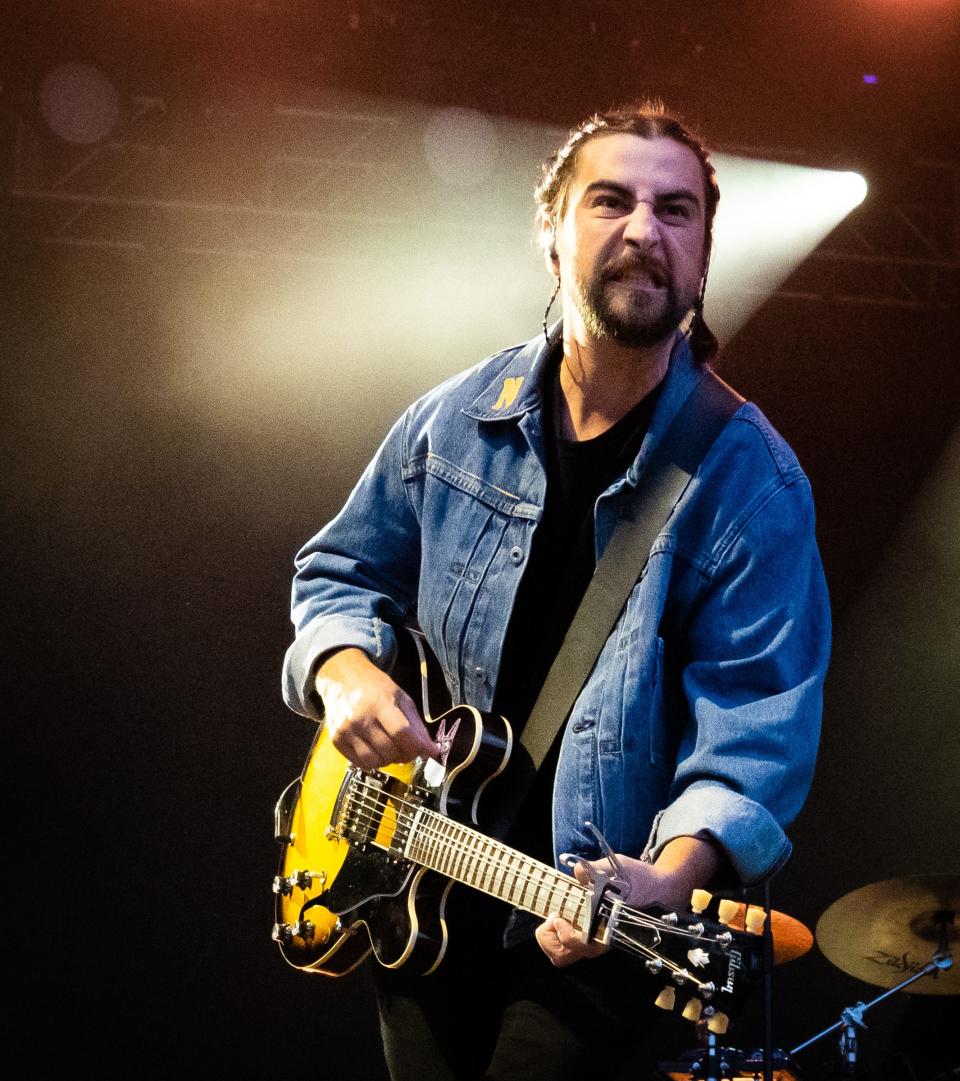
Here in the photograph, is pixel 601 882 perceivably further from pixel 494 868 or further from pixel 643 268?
Result: pixel 643 268

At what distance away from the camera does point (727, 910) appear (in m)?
1.72

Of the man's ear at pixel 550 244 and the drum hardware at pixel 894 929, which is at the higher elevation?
the man's ear at pixel 550 244

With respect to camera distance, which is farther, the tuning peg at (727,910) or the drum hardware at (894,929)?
the drum hardware at (894,929)

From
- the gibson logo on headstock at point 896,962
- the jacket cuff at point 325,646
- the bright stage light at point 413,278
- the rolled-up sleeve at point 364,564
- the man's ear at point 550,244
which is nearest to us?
the jacket cuff at point 325,646

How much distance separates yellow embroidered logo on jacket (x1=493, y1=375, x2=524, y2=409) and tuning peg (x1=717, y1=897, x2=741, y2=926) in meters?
1.15

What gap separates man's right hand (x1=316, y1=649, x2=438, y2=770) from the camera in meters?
2.20

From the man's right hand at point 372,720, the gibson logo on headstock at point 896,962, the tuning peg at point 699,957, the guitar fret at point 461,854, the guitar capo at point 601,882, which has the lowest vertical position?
the tuning peg at point 699,957

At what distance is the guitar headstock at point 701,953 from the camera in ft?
5.59

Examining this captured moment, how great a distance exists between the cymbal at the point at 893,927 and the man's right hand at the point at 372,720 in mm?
2978

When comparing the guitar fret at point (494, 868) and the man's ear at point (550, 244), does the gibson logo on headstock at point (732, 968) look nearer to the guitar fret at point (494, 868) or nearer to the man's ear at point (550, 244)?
the guitar fret at point (494, 868)

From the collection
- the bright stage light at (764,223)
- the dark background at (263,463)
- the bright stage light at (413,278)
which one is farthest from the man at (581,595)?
the bright stage light at (764,223)

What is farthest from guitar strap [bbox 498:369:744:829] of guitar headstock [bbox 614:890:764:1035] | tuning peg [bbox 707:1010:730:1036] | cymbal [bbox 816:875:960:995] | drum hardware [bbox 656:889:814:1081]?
cymbal [bbox 816:875:960:995]

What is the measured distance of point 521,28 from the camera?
226 inches

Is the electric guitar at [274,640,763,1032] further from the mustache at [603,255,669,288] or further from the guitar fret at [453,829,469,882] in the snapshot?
the mustache at [603,255,669,288]
